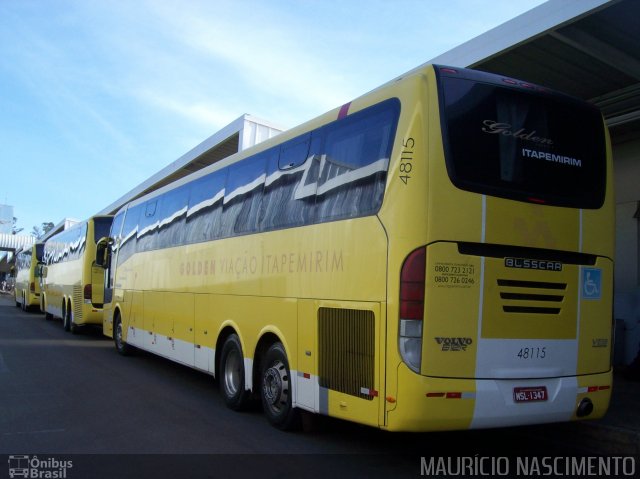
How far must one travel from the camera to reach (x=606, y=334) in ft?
19.1

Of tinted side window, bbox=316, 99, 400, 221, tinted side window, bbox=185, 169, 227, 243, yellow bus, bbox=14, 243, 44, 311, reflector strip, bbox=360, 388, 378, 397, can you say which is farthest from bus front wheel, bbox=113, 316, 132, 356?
yellow bus, bbox=14, 243, 44, 311

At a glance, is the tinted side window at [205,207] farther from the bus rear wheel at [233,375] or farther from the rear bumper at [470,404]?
the rear bumper at [470,404]

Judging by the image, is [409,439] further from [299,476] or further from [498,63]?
[498,63]

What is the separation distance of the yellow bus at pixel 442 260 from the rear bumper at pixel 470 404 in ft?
0.05

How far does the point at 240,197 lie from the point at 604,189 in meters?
4.44

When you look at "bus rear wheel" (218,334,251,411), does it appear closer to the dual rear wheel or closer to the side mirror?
the dual rear wheel

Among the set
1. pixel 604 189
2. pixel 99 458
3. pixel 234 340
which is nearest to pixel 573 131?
pixel 604 189

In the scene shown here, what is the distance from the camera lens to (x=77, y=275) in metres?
17.4

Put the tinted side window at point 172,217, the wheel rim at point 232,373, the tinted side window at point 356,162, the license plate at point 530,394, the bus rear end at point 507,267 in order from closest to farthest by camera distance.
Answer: the bus rear end at point 507,267 < the license plate at point 530,394 < the tinted side window at point 356,162 < the wheel rim at point 232,373 < the tinted side window at point 172,217

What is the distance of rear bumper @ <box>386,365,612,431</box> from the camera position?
15.6 feet

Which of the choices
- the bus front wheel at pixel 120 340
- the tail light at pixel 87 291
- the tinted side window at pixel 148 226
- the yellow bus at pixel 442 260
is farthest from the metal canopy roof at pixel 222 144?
the yellow bus at pixel 442 260

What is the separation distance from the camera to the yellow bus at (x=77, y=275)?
16609 millimetres

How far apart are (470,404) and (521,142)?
7.91 feet

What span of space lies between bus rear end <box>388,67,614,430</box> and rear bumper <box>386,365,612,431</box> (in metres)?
0.01
